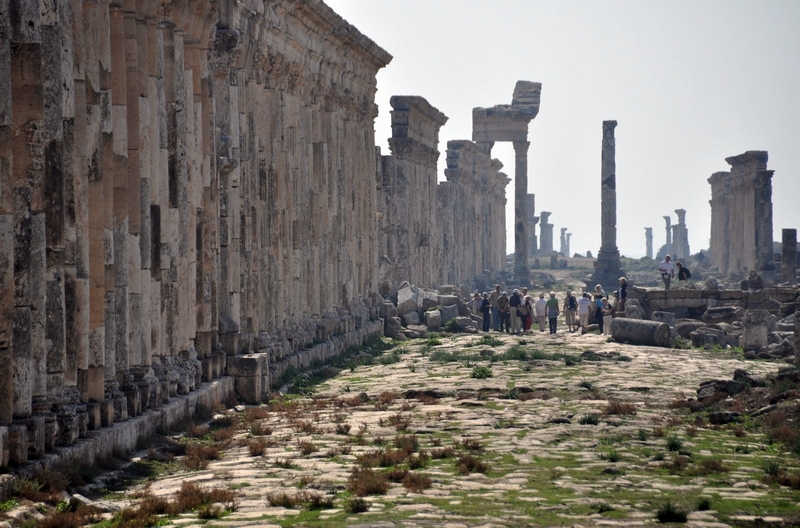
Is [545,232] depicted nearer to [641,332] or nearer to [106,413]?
[641,332]

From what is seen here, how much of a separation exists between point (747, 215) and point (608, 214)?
6563 millimetres

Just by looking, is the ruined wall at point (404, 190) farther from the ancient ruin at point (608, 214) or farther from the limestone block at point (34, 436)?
the limestone block at point (34, 436)

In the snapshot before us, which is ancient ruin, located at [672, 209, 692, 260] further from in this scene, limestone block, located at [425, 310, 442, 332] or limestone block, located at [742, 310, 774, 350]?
limestone block, located at [742, 310, 774, 350]

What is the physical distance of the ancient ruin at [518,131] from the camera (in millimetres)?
66500

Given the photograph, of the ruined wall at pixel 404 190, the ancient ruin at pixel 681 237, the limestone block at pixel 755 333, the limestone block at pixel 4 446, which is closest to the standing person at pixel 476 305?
the ruined wall at pixel 404 190

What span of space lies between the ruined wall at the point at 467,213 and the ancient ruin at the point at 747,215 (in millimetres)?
12258

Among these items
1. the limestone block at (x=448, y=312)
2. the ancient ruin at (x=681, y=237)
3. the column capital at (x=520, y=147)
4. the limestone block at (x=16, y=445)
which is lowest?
the limestone block at (x=16, y=445)

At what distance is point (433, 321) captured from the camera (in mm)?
35031

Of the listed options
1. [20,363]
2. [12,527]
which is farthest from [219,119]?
[12,527]

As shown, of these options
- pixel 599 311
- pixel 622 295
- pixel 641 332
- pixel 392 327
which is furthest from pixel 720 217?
pixel 641 332

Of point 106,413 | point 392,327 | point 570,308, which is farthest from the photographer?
point 570,308

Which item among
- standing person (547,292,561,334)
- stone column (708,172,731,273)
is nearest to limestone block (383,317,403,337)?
standing person (547,292,561,334)

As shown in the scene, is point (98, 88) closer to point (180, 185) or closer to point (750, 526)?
point (180, 185)

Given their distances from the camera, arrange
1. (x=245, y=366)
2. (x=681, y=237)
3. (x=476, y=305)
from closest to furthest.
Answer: (x=245, y=366) < (x=476, y=305) < (x=681, y=237)
